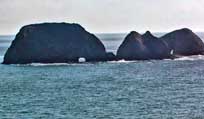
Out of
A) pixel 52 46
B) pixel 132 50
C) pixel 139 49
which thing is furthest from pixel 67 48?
pixel 139 49

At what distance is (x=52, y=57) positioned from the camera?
186250mm

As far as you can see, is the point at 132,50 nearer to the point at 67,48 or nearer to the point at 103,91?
the point at 67,48

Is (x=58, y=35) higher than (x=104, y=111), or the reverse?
(x=58, y=35)

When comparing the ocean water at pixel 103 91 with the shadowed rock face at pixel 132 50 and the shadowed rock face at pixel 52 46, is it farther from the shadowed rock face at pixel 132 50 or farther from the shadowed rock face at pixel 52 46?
the shadowed rock face at pixel 132 50

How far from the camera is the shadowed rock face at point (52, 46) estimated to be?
604ft

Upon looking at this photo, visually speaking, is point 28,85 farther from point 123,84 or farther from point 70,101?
point 70,101

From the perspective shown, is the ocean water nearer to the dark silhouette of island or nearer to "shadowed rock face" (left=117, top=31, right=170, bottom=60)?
the dark silhouette of island

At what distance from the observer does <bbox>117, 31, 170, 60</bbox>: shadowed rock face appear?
7490 inches

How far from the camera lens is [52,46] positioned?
626 ft

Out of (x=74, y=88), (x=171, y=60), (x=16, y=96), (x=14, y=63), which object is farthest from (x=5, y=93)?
(x=171, y=60)

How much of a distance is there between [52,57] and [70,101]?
90648mm

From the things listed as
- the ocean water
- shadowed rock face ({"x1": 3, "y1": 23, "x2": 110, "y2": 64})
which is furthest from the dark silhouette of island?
the ocean water

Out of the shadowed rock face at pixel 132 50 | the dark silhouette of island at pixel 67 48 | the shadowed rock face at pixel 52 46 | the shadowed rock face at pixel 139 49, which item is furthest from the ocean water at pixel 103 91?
the shadowed rock face at pixel 139 49

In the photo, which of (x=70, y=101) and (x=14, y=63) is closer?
(x=70, y=101)
